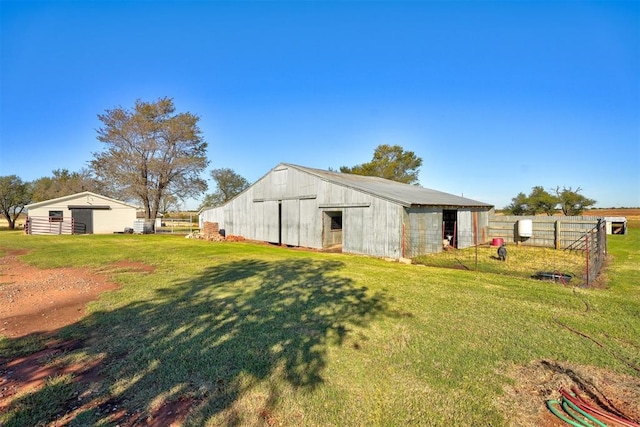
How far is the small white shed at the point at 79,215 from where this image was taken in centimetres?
2511

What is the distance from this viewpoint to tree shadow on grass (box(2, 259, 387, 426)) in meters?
2.90

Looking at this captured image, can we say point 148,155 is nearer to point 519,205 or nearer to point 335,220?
point 335,220

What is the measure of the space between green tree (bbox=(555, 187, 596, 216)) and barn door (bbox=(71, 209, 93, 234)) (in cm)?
5016

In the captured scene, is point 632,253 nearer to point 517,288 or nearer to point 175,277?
point 517,288

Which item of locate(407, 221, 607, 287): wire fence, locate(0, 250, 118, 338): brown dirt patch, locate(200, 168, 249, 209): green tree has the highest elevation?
locate(200, 168, 249, 209): green tree

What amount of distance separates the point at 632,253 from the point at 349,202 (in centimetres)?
1265

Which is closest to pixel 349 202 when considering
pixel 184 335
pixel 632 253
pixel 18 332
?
pixel 184 335

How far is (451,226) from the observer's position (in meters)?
17.4

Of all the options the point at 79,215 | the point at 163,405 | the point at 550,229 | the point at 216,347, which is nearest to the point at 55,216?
the point at 79,215

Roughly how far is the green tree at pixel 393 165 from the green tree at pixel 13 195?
43.4m

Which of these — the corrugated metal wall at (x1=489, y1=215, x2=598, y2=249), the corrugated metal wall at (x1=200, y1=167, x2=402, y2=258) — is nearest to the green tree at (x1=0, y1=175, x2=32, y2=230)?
the corrugated metal wall at (x1=200, y1=167, x2=402, y2=258)

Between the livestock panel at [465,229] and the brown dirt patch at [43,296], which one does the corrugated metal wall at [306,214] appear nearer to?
the livestock panel at [465,229]

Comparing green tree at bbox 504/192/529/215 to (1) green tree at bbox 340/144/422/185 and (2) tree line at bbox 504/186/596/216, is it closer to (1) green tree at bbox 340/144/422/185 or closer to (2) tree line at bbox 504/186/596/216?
(2) tree line at bbox 504/186/596/216

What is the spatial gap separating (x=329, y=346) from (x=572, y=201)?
4523 cm
